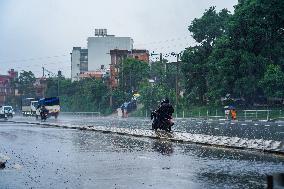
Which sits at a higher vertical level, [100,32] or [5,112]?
[100,32]

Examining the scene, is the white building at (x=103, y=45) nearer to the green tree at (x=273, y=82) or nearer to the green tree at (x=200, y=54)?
the green tree at (x=200, y=54)

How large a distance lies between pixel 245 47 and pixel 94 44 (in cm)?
9285

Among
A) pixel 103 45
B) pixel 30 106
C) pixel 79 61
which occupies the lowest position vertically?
pixel 30 106

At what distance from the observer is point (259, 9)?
57.4 metres

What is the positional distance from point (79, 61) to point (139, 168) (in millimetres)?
163270

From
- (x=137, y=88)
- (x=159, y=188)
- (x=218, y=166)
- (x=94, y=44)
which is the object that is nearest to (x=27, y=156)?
(x=218, y=166)

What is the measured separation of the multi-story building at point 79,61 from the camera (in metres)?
171

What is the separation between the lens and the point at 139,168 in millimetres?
11195

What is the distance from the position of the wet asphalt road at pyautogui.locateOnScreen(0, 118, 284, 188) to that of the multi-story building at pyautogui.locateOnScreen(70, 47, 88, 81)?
15644 centimetres

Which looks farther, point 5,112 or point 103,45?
point 103,45

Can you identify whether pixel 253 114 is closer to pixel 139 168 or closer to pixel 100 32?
pixel 139 168

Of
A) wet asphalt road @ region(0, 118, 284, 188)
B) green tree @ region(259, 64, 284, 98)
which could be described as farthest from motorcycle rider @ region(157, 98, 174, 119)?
green tree @ region(259, 64, 284, 98)

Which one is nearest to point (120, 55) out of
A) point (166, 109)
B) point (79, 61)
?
point (79, 61)

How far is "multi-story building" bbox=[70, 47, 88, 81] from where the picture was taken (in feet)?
561
